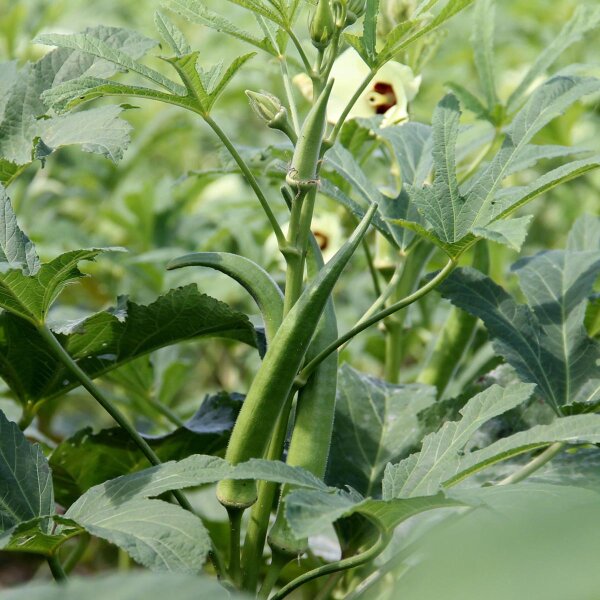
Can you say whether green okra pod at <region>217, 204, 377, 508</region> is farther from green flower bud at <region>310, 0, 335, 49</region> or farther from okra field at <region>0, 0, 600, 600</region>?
green flower bud at <region>310, 0, 335, 49</region>

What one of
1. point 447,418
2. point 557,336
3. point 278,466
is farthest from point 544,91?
point 278,466

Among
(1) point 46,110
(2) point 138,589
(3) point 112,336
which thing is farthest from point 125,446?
(2) point 138,589

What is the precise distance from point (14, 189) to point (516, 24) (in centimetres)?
178

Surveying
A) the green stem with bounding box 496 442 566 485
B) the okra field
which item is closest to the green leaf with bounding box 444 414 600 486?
the okra field

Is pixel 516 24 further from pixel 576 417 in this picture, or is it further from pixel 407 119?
pixel 576 417

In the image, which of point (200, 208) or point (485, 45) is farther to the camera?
point (200, 208)

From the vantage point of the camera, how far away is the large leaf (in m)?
0.89

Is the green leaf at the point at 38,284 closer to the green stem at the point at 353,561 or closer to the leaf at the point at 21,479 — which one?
the leaf at the point at 21,479

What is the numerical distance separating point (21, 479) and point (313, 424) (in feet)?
0.89

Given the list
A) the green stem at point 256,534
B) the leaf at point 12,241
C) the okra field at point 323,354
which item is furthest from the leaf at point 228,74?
the green stem at point 256,534

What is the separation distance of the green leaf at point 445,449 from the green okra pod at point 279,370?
0.12 meters

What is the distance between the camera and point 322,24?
2.65 ft

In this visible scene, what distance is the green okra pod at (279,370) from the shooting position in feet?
2.63

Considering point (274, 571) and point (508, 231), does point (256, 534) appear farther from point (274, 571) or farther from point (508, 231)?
point (508, 231)
